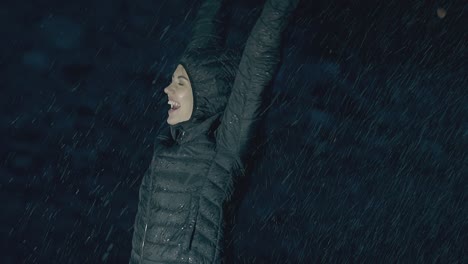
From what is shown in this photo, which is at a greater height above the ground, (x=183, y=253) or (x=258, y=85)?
(x=258, y=85)

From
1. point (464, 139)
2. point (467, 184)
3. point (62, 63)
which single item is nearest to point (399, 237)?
point (467, 184)

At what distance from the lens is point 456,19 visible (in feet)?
22.8

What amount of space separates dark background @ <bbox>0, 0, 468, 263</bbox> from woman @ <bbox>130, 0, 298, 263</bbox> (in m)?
2.83

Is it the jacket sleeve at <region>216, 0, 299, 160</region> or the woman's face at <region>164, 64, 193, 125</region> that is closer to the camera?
the jacket sleeve at <region>216, 0, 299, 160</region>

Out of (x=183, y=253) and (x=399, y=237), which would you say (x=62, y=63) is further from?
(x=399, y=237)

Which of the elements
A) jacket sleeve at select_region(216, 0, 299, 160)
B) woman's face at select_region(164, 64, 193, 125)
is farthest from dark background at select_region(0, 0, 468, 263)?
jacket sleeve at select_region(216, 0, 299, 160)

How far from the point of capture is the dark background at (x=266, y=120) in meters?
6.79

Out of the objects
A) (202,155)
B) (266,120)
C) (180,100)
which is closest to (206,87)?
(180,100)

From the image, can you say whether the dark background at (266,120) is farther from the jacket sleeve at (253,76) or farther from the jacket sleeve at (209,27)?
the jacket sleeve at (253,76)

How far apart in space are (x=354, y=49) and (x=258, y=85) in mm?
5365

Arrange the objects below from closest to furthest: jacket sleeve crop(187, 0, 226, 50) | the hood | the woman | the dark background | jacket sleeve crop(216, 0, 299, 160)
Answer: jacket sleeve crop(216, 0, 299, 160) < the woman < the hood < jacket sleeve crop(187, 0, 226, 50) < the dark background

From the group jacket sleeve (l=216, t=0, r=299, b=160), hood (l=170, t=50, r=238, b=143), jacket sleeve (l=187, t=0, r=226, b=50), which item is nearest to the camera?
jacket sleeve (l=216, t=0, r=299, b=160)

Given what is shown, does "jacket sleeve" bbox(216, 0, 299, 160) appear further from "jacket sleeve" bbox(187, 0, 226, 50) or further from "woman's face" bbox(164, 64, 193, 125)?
"jacket sleeve" bbox(187, 0, 226, 50)

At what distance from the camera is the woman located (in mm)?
2348
